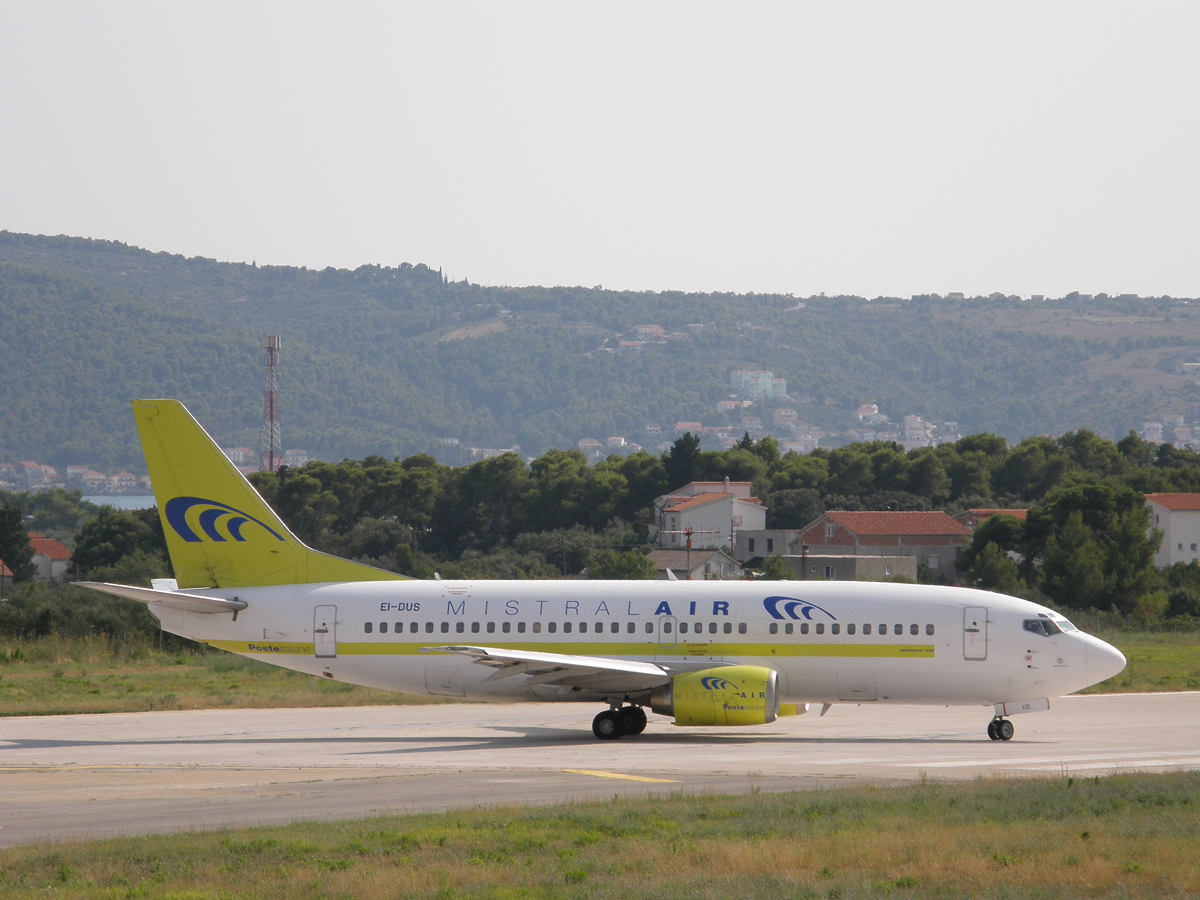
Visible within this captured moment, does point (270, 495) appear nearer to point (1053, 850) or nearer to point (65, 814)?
point (65, 814)

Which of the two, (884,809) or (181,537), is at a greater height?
(181,537)

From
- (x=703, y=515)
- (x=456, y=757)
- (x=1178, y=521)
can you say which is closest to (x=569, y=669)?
(x=456, y=757)

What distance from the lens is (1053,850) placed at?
45.5 feet

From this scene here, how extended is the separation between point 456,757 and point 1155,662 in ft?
103

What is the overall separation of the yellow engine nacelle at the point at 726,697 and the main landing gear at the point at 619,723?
40.3 inches

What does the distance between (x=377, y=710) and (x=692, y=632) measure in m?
10.9

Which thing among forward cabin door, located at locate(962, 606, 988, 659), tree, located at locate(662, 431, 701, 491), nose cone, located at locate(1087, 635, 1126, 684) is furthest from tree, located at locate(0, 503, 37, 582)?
nose cone, located at locate(1087, 635, 1126, 684)

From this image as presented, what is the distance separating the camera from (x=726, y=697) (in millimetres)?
27078

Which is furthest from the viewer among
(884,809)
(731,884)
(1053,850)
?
(884,809)

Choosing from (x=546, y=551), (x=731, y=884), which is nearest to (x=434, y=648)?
(x=731, y=884)

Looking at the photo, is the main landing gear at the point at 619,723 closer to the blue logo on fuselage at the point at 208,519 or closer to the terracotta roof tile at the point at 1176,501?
the blue logo on fuselage at the point at 208,519

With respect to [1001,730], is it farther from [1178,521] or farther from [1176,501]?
[1176,501]

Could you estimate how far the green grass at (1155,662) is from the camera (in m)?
40.1

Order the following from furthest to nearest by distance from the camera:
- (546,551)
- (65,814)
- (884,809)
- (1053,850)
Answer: (546,551) → (65,814) → (884,809) → (1053,850)
